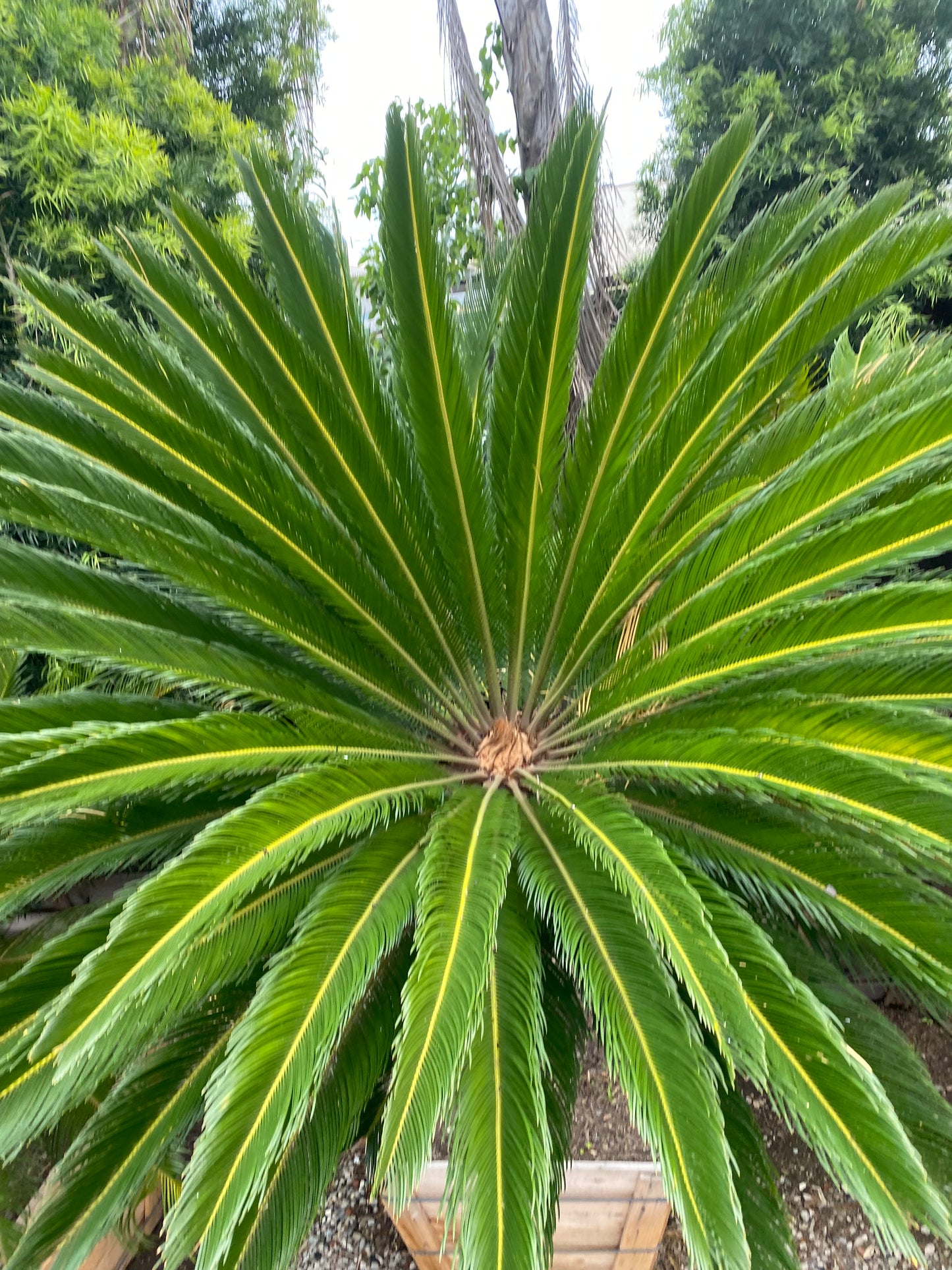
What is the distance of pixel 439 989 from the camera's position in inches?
29.9

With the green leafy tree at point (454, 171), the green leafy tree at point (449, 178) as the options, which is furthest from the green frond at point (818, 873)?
the green leafy tree at point (449, 178)

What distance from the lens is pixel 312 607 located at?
3.92ft

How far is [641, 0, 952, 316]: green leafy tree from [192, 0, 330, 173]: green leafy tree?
1699 millimetres

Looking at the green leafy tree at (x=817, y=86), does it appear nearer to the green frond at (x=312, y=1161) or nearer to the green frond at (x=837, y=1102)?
the green frond at (x=837, y=1102)

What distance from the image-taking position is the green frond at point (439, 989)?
0.68 m

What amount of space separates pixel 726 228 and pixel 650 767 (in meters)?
3.35

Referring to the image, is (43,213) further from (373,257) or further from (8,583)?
(8,583)

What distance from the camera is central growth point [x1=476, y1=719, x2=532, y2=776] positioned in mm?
1408

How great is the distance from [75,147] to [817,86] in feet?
10.2

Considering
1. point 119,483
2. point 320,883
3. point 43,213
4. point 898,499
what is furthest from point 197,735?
point 43,213

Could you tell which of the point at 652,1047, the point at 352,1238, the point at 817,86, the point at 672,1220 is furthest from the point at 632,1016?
the point at 817,86

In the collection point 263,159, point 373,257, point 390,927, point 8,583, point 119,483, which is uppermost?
point 373,257

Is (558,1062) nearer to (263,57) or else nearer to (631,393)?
(631,393)

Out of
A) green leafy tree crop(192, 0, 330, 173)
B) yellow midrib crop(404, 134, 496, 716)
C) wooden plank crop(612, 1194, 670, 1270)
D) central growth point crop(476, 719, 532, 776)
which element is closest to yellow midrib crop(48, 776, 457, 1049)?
central growth point crop(476, 719, 532, 776)
